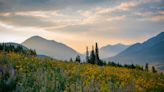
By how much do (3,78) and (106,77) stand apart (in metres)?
8.74

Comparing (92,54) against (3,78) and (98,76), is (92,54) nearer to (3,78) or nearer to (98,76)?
(98,76)

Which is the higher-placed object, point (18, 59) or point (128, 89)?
point (18, 59)

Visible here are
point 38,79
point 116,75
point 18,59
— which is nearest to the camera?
point 38,79

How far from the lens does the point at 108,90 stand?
408 inches

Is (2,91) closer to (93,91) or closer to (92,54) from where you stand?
(93,91)

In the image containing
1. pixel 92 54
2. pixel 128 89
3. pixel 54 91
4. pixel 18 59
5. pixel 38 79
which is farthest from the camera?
pixel 92 54

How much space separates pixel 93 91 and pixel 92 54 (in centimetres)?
7983

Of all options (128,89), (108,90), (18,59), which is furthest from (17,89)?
(18,59)

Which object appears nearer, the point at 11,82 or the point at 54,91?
Answer: the point at 11,82

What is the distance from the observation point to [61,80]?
11711 mm

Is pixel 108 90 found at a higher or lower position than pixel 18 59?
lower

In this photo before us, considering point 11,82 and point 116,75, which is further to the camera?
point 116,75

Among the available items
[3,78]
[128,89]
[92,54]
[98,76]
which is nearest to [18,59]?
[98,76]

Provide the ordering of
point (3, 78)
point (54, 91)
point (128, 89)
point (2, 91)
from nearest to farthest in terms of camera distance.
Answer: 1. point (2, 91)
2. point (3, 78)
3. point (54, 91)
4. point (128, 89)
